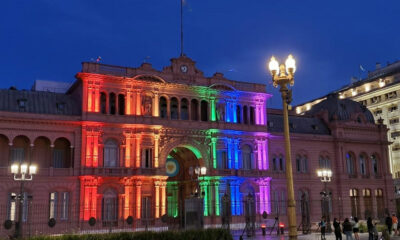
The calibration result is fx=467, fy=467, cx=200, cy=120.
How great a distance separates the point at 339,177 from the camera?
2472 inches

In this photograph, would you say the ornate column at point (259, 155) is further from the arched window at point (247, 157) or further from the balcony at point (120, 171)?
the balcony at point (120, 171)

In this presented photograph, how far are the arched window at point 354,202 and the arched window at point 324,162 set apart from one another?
4764mm

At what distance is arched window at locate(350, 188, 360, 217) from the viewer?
207ft

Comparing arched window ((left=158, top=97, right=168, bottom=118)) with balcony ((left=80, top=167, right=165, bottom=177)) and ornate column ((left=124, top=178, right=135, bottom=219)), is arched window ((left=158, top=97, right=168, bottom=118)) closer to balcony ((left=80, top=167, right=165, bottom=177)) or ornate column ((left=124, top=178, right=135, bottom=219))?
balcony ((left=80, top=167, right=165, bottom=177))

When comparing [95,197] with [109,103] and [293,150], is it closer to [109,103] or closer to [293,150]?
[109,103]

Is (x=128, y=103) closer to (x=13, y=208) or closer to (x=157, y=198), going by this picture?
(x=157, y=198)

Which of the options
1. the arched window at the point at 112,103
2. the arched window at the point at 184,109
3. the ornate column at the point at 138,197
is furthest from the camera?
the arched window at the point at 184,109

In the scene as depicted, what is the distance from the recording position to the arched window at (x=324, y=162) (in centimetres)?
6309

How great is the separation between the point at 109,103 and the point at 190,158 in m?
12.3

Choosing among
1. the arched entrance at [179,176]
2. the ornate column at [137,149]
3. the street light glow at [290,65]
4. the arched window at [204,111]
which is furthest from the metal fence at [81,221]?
the street light glow at [290,65]

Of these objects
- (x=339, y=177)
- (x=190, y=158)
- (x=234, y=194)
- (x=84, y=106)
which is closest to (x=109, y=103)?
(x=84, y=106)

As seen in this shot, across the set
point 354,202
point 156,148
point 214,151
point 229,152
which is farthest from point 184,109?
point 354,202

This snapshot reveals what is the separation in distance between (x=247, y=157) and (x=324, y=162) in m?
13.6

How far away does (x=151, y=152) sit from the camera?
50.0m
